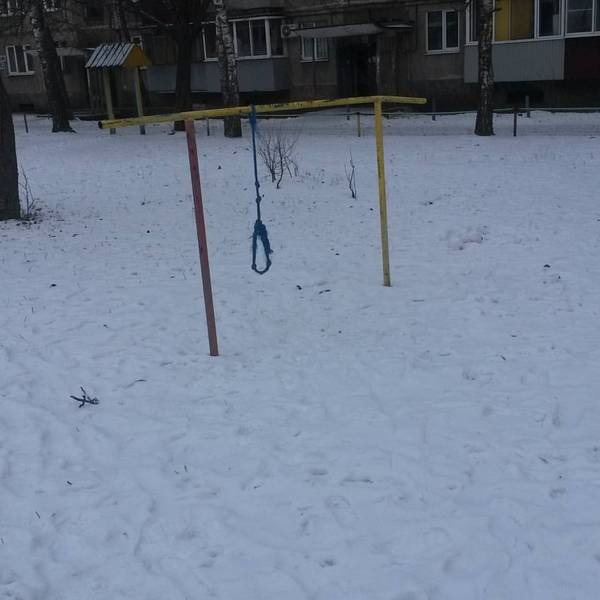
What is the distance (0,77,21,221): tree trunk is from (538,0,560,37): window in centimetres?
1935

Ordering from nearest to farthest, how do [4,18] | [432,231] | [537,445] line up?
[537,445]
[432,231]
[4,18]

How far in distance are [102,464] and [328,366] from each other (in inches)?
78.3

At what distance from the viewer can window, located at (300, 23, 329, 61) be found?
1193 inches

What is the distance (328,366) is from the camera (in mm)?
5965

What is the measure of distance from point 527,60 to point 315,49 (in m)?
8.61

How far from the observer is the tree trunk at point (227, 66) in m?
20.7

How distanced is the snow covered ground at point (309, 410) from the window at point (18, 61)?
31016 millimetres

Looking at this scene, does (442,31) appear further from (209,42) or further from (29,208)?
(29,208)

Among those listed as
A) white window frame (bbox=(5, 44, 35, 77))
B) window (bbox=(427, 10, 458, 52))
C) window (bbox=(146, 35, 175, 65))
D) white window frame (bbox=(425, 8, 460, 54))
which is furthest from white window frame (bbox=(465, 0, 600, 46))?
white window frame (bbox=(5, 44, 35, 77))

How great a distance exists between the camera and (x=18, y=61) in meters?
38.8

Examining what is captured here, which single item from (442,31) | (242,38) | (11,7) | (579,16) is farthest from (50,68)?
(579,16)

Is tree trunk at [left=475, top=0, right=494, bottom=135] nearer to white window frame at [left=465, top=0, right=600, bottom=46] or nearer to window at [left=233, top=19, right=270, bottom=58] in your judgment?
white window frame at [left=465, top=0, right=600, bottom=46]

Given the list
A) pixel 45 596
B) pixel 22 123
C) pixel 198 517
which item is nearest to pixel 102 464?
pixel 198 517

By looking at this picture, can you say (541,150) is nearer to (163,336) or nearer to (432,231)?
(432,231)
